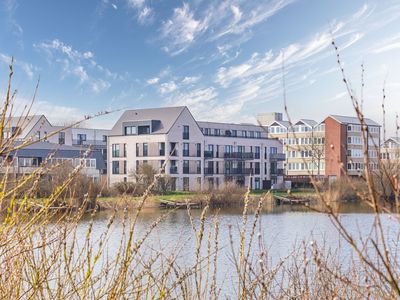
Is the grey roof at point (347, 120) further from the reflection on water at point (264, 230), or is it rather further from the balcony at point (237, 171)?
the reflection on water at point (264, 230)

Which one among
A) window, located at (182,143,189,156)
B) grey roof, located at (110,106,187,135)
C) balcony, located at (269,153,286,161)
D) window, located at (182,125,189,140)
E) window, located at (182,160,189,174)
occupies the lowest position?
window, located at (182,160,189,174)

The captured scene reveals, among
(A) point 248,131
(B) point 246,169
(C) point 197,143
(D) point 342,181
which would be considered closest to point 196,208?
(D) point 342,181

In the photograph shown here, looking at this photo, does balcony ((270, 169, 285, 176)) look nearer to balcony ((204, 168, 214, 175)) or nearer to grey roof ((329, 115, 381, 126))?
balcony ((204, 168, 214, 175))

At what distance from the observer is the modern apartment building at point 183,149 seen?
150ft

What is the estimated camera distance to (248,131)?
5372 centimetres

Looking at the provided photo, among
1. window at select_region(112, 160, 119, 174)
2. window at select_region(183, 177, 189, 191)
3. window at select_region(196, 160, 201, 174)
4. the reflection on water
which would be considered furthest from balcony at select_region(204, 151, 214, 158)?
the reflection on water

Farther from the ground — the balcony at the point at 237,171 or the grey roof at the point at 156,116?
the grey roof at the point at 156,116

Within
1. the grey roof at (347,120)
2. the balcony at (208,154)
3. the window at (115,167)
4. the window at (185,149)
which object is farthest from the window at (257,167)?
the window at (115,167)

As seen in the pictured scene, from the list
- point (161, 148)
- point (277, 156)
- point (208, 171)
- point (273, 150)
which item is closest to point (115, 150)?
point (161, 148)

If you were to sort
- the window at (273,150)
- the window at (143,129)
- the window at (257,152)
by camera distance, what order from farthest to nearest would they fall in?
the window at (273,150) < the window at (257,152) < the window at (143,129)

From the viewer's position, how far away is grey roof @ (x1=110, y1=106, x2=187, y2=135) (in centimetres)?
4612

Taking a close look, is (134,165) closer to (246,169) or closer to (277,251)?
(246,169)

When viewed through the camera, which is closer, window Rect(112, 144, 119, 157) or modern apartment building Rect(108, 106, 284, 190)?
modern apartment building Rect(108, 106, 284, 190)

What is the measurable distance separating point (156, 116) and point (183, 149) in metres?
3.59
